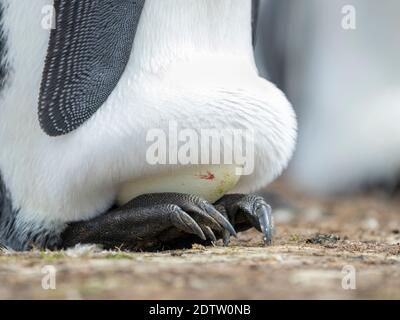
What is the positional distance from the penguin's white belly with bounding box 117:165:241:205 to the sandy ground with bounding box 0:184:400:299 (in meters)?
0.19

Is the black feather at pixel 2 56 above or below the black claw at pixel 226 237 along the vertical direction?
above

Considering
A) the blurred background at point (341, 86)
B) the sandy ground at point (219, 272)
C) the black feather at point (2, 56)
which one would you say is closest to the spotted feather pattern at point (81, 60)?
the black feather at point (2, 56)

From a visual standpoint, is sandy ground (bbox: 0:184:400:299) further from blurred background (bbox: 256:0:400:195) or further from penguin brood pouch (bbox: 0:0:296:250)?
blurred background (bbox: 256:0:400:195)

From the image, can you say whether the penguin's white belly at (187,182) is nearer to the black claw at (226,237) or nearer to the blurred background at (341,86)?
the black claw at (226,237)

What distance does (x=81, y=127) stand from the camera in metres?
2.86

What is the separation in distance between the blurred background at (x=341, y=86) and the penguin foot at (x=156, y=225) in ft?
12.1

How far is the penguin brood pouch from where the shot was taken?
9.24 ft

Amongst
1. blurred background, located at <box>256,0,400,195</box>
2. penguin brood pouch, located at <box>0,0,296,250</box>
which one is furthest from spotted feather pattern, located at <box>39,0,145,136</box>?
blurred background, located at <box>256,0,400,195</box>

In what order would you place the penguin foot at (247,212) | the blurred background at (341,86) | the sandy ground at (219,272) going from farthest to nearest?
the blurred background at (341,86) → the penguin foot at (247,212) → the sandy ground at (219,272)

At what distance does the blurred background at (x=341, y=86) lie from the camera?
21.1ft

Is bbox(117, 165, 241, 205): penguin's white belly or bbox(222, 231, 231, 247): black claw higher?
bbox(117, 165, 241, 205): penguin's white belly
